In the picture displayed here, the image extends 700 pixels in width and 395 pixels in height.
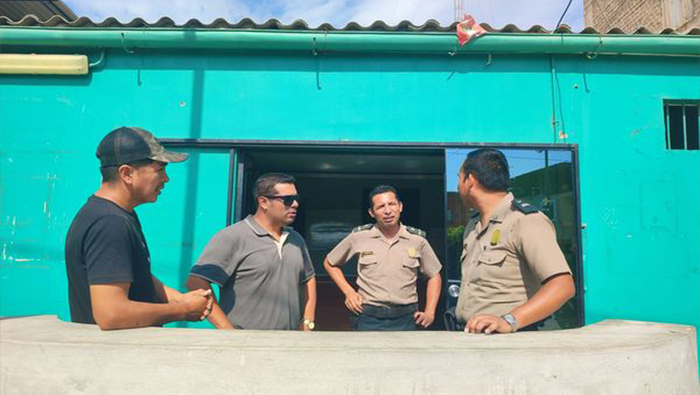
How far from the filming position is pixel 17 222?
4.10m

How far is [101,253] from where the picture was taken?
4.75ft

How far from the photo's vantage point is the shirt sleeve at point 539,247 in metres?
1.65

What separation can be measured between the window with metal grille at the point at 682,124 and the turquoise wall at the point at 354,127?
0.35 ft

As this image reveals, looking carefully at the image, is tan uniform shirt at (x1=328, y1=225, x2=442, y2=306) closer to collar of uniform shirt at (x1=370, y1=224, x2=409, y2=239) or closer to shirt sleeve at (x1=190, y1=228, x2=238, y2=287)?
collar of uniform shirt at (x1=370, y1=224, x2=409, y2=239)

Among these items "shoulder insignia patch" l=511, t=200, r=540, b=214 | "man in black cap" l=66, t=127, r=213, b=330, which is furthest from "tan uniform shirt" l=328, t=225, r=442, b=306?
"man in black cap" l=66, t=127, r=213, b=330

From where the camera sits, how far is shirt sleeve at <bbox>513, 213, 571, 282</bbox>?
1.65 metres

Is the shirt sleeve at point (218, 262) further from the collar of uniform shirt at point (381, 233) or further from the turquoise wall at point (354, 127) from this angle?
the turquoise wall at point (354, 127)

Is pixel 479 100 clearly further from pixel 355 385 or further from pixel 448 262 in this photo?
pixel 355 385

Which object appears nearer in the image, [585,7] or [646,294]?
[646,294]

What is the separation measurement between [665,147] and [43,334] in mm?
5091

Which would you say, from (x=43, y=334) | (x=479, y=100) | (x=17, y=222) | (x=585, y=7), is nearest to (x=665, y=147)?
(x=479, y=100)

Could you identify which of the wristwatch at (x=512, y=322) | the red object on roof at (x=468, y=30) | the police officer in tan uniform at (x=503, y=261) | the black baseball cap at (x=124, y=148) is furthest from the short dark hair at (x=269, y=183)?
the red object on roof at (x=468, y=30)

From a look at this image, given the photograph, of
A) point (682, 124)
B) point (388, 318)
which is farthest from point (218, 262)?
point (682, 124)

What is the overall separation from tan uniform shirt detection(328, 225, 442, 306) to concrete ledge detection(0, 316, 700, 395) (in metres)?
1.92
